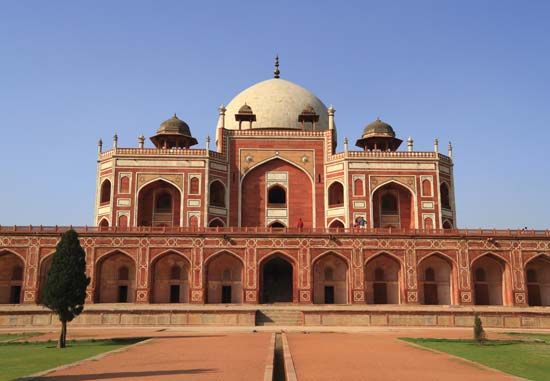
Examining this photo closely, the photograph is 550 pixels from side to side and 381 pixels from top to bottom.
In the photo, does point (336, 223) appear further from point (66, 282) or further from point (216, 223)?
point (66, 282)

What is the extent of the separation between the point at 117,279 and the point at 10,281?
18.7 ft

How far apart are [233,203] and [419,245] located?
1221 centimetres

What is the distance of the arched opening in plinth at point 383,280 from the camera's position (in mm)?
29380

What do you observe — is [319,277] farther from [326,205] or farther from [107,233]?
[107,233]

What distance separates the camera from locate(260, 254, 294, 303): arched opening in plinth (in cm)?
3080

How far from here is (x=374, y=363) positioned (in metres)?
11.8

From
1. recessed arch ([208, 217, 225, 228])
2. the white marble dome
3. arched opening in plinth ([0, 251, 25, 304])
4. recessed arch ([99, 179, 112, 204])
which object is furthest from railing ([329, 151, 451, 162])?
arched opening in plinth ([0, 251, 25, 304])

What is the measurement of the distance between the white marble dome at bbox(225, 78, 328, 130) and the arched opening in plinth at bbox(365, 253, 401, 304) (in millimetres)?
13592

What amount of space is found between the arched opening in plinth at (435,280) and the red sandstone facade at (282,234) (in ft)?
0.18

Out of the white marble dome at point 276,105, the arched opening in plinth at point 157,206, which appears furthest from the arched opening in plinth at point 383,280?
the white marble dome at point 276,105

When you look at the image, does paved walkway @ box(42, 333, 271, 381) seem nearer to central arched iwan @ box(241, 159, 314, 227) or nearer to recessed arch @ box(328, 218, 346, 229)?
recessed arch @ box(328, 218, 346, 229)

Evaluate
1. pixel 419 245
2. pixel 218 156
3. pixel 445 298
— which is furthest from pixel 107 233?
pixel 445 298

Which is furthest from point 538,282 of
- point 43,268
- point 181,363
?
point 43,268

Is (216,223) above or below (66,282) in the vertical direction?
above
